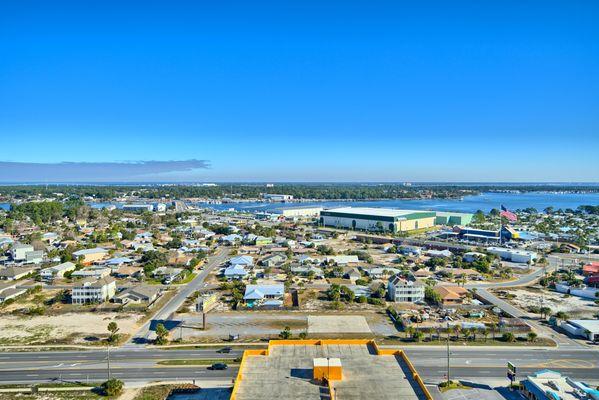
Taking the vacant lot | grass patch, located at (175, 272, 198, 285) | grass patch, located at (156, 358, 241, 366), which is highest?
grass patch, located at (156, 358, 241, 366)

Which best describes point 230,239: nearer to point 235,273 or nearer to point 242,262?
point 242,262

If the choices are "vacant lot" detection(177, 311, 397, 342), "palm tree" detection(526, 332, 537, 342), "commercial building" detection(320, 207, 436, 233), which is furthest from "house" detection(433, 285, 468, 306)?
"commercial building" detection(320, 207, 436, 233)

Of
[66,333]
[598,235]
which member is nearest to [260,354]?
[66,333]

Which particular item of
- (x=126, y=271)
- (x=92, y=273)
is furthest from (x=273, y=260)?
(x=92, y=273)

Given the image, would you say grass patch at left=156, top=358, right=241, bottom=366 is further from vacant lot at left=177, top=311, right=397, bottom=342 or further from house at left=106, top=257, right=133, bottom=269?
house at left=106, top=257, right=133, bottom=269

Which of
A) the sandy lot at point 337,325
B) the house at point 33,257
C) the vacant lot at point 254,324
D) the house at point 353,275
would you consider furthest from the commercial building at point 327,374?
the house at point 33,257

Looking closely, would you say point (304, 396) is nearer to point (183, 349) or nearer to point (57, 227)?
point (183, 349)

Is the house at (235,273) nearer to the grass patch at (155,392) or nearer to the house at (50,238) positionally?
the grass patch at (155,392)
